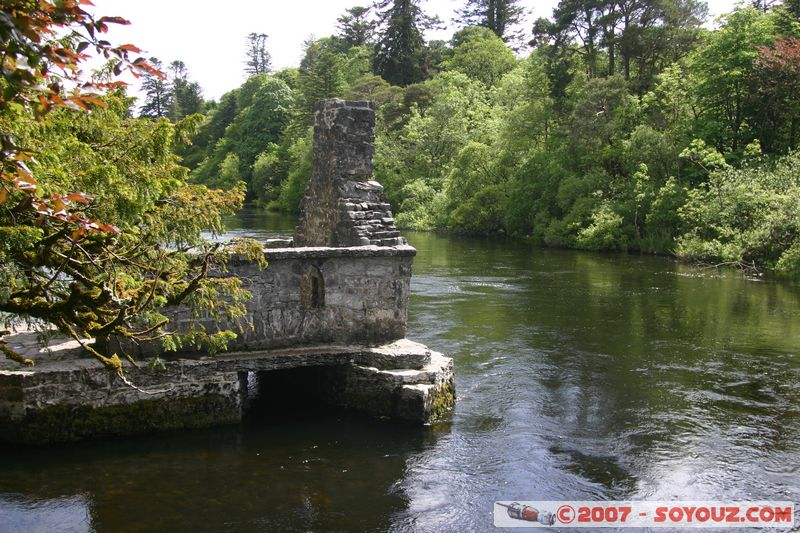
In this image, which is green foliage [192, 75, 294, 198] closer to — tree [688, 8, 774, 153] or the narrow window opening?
tree [688, 8, 774, 153]

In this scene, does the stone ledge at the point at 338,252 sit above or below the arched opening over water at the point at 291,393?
above

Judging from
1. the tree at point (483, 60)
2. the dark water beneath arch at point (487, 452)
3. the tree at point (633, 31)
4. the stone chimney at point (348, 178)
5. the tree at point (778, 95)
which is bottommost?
the dark water beneath arch at point (487, 452)

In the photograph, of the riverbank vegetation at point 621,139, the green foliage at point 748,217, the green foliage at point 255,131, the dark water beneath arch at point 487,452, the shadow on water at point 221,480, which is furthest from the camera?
the green foliage at point 255,131

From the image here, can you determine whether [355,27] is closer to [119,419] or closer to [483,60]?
[483,60]

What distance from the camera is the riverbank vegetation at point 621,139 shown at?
101ft

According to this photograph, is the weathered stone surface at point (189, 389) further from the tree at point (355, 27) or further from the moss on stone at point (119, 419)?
the tree at point (355, 27)

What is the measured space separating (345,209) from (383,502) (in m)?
5.66

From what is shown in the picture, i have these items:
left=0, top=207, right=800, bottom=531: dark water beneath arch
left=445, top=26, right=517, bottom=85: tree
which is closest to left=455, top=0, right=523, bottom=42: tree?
left=445, top=26, right=517, bottom=85: tree

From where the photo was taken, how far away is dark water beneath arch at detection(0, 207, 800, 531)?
854 centimetres

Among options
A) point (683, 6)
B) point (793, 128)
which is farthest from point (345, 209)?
point (683, 6)

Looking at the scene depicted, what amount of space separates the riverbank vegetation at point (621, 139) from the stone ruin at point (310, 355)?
63.9 ft

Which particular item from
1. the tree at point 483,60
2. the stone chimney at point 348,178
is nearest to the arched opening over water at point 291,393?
the stone chimney at point 348,178

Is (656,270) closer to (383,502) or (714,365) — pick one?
(714,365)

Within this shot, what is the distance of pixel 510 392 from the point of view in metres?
13.0
